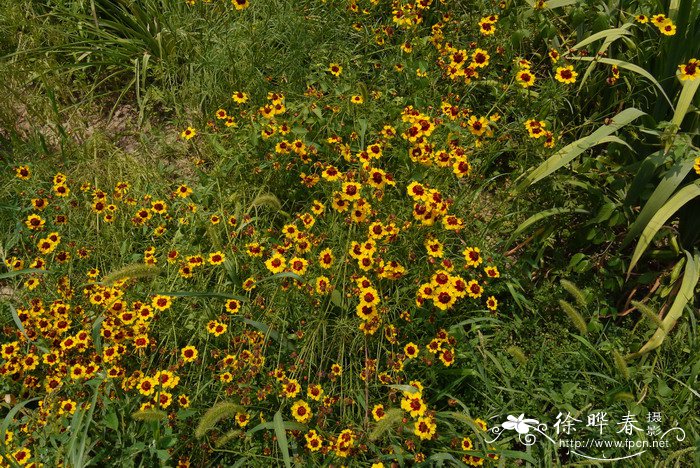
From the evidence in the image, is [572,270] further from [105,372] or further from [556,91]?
[105,372]

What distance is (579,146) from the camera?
7.98 ft

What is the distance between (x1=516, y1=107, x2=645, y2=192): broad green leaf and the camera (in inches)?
94.4

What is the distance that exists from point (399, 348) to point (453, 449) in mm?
423

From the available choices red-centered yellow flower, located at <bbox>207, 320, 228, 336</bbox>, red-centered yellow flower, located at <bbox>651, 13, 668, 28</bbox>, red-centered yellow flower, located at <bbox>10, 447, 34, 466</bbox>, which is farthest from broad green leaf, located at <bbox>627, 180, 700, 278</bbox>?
red-centered yellow flower, located at <bbox>10, 447, 34, 466</bbox>

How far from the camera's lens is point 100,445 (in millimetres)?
2064

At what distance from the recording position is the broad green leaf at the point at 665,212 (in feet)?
7.59

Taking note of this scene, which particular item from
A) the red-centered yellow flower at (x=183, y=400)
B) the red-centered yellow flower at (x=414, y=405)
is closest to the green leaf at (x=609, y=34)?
the red-centered yellow flower at (x=414, y=405)

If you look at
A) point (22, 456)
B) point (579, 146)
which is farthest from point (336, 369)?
point (579, 146)

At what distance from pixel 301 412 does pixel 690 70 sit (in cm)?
210

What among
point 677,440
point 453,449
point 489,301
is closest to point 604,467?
point 677,440

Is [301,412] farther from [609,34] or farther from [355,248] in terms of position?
[609,34]

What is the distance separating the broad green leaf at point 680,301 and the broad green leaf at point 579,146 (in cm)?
62

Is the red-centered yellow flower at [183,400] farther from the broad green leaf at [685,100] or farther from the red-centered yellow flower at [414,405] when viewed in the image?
the broad green leaf at [685,100]

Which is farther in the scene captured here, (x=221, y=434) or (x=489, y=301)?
(x=489, y=301)
